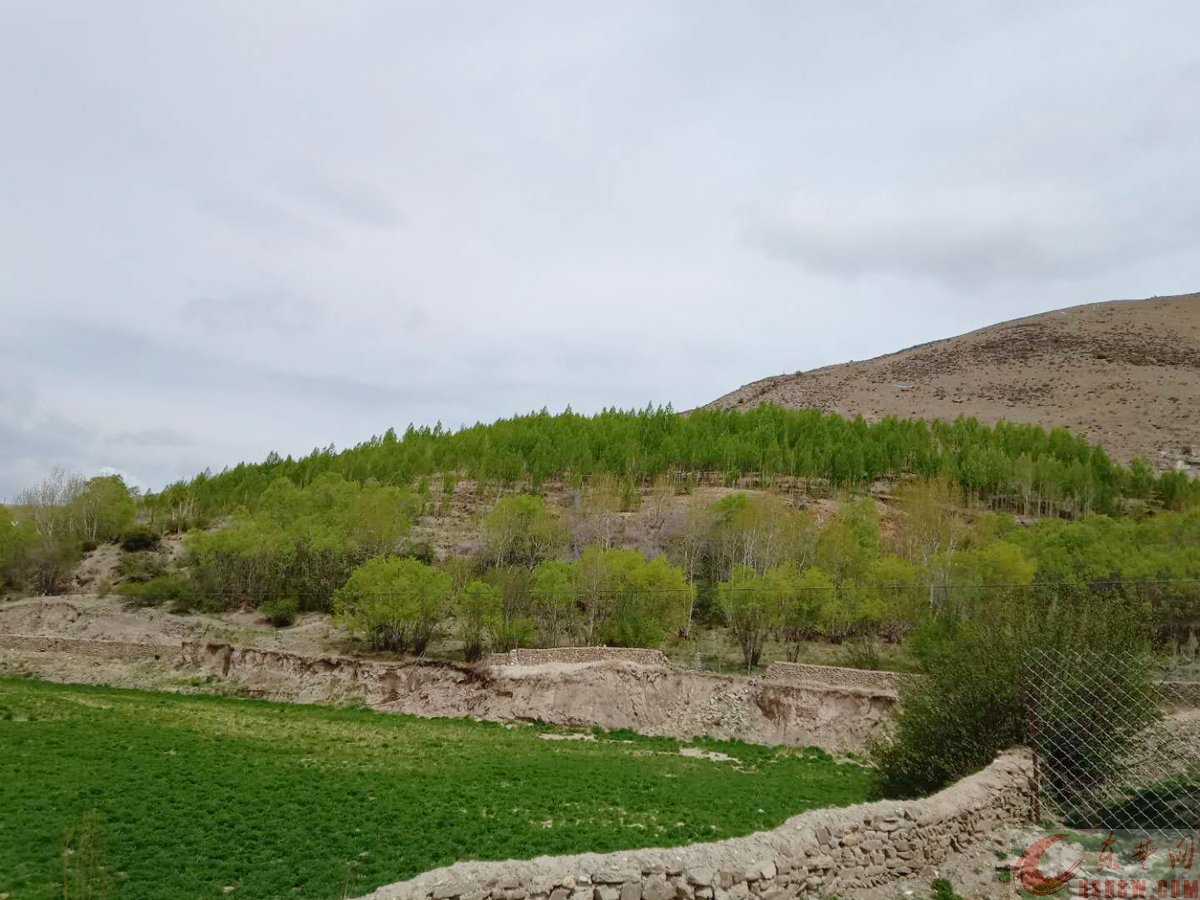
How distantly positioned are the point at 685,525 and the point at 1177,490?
4336cm

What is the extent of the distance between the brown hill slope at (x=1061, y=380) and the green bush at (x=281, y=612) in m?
82.5

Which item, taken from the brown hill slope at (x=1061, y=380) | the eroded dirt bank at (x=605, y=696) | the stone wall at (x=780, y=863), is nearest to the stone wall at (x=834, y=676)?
the eroded dirt bank at (x=605, y=696)

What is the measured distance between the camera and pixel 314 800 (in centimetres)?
1595

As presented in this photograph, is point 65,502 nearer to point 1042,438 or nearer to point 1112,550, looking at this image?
point 1112,550

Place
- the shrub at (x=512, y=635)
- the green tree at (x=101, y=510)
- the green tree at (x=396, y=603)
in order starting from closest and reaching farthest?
the shrub at (x=512, y=635) → the green tree at (x=396, y=603) → the green tree at (x=101, y=510)

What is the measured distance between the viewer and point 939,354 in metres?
138

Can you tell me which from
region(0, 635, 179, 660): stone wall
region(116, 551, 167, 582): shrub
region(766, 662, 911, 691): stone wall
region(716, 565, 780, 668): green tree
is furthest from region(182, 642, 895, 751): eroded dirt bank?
region(116, 551, 167, 582): shrub

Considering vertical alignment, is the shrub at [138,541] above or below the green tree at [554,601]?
above

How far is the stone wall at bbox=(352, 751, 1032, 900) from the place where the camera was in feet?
29.7

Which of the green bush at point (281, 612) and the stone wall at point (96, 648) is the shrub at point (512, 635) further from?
the green bush at point (281, 612)

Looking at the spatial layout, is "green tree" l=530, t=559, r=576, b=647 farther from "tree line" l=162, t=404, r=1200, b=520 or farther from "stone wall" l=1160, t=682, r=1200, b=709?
"tree line" l=162, t=404, r=1200, b=520

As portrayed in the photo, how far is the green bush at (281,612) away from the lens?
51.5 metres

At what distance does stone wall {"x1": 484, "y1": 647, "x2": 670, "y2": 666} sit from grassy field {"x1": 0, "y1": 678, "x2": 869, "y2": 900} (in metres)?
7.63

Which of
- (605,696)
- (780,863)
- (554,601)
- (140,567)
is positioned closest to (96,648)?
(140,567)
